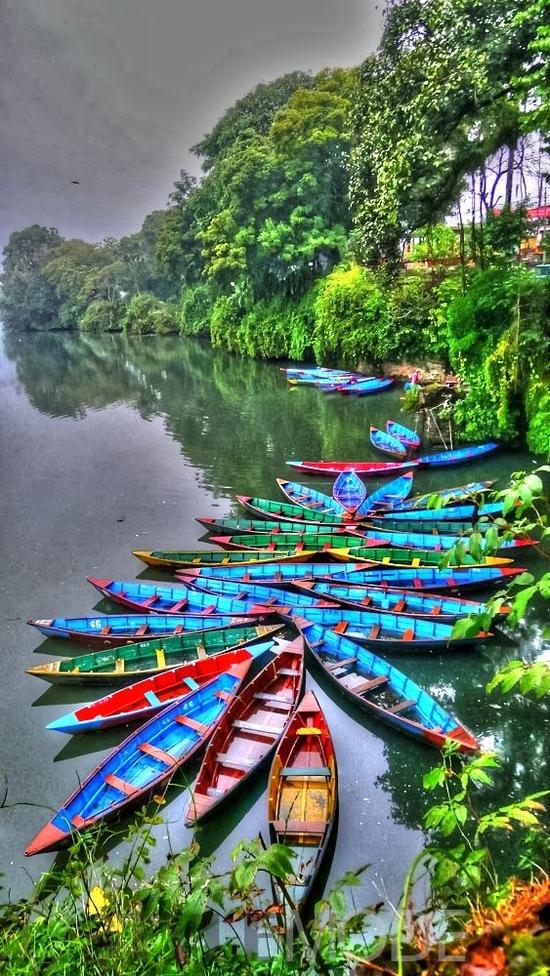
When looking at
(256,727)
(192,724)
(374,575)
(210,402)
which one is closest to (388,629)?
(374,575)

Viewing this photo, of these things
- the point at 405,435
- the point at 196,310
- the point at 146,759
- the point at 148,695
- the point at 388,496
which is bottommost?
the point at 146,759

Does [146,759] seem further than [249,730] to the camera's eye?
No

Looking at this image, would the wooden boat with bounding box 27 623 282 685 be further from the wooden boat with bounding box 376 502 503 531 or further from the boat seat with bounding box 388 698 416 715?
Result: the wooden boat with bounding box 376 502 503 531

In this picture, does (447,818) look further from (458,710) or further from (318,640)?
(318,640)

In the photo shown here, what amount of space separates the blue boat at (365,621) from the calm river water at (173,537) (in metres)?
0.38

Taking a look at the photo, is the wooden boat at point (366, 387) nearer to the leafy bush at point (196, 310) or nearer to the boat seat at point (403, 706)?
the boat seat at point (403, 706)

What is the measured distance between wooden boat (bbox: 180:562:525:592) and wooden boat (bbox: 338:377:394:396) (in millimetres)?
14346

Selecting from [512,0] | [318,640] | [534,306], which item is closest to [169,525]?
[318,640]

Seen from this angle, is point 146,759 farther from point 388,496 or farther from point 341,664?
point 388,496

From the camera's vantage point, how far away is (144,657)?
27.5 ft

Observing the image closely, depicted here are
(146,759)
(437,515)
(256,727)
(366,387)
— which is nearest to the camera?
(146,759)

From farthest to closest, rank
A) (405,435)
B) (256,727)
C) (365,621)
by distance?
(405,435), (365,621), (256,727)

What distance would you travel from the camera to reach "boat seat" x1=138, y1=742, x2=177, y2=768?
6414 mm

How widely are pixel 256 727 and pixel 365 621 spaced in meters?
2.59
